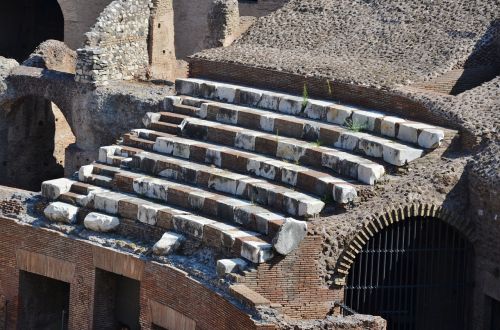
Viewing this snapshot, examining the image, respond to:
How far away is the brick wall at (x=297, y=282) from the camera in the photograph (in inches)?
639

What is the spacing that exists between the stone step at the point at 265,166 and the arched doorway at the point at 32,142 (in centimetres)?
426

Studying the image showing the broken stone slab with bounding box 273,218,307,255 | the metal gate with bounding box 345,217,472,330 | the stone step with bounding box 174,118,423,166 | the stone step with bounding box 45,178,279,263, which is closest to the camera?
the broken stone slab with bounding box 273,218,307,255

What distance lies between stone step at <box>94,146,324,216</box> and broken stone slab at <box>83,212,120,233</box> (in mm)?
1022

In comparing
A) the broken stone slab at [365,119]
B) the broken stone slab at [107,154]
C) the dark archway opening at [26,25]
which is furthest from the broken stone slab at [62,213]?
the dark archway opening at [26,25]

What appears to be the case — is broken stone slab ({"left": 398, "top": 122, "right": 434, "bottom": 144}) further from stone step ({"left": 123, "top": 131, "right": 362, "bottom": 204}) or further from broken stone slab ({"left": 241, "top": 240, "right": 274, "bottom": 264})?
broken stone slab ({"left": 241, "top": 240, "right": 274, "bottom": 264})

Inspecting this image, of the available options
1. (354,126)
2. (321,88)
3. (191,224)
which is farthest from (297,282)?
(321,88)

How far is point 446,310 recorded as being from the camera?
1705 cm

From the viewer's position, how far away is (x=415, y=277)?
55.5 ft

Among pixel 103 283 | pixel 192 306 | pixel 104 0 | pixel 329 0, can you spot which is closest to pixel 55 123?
pixel 104 0

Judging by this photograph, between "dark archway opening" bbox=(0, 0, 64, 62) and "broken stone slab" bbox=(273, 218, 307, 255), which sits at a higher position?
"dark archway opening" bbox=(0, 0, 64, 62)

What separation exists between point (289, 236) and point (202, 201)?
1.91 m

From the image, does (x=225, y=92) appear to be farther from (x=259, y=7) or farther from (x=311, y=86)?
(x=259, y=7)

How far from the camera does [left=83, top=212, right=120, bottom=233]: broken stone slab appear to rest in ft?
60.0

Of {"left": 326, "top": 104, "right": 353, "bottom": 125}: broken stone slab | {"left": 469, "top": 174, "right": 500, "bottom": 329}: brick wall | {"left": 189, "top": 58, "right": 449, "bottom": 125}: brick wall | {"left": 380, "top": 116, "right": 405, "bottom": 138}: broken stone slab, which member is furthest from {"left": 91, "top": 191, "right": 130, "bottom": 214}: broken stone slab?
{"left": 469, "top": 174, "right": 500, "bottom": 329}: brick wall
